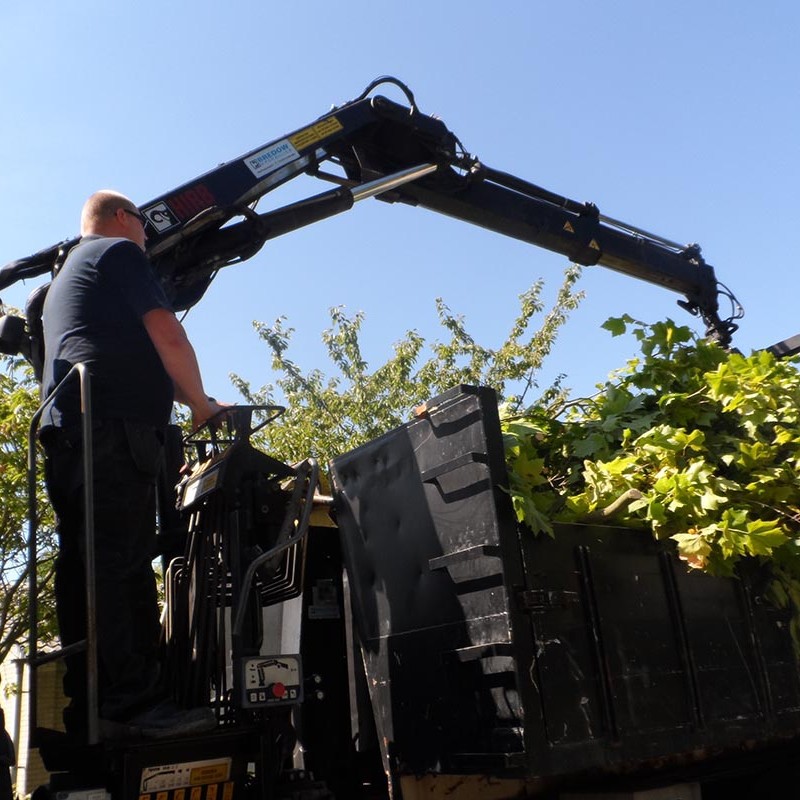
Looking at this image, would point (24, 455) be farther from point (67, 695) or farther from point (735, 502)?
point (735, 502)

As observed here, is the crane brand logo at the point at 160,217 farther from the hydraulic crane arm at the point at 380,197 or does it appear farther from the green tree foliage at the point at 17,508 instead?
the green tree foliage at the point at 17,508

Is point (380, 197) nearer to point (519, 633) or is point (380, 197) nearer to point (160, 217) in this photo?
point (160, 217)

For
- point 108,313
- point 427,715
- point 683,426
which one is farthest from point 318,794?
point 683,426

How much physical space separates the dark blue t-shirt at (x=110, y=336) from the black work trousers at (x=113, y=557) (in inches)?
3.7

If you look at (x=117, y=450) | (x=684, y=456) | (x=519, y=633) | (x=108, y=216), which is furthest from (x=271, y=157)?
(x=519, y=633)

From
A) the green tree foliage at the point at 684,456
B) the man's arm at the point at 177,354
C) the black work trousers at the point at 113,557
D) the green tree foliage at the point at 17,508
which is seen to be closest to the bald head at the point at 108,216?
the man's arm at the point at 177,354

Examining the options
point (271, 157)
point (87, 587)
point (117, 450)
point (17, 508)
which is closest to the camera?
point (87, 587)

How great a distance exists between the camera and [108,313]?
11.0 ft

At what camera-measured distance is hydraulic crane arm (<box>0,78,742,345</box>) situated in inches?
194

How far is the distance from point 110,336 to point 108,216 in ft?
2.31

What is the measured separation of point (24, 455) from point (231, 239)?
19.5 ft

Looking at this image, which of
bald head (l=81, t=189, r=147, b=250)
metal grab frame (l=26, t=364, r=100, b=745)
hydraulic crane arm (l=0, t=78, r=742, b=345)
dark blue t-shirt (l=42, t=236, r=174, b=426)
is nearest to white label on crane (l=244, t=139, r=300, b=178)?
hydraulic crane arm (l=0, t=78, r=742, b=345)

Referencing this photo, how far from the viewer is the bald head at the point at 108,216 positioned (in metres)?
3.76

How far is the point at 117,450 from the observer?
3.16 metres
